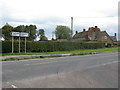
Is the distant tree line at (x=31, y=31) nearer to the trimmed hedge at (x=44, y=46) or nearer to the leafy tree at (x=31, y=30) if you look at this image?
the leafy tree at (x=31, y=30)

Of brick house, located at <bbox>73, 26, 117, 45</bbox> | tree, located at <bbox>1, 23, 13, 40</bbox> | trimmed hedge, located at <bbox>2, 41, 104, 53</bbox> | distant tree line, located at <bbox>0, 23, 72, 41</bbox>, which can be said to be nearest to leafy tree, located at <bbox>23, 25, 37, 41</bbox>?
distant tree line, located at <bbox>0, 23, 72, 41</bbox>

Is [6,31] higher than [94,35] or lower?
higher

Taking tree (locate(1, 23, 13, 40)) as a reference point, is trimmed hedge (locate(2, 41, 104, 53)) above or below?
below

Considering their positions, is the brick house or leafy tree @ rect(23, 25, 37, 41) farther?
leafy tree @ rect(23, 25, 37, 41)

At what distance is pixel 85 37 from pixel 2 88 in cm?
6198

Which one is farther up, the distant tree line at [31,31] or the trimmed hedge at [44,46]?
the distant tree line at [31,31]

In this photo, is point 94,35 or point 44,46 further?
point 94,35

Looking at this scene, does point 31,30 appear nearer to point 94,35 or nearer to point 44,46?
point 94,35

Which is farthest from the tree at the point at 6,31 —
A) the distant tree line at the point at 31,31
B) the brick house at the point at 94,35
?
the brick house at the point at 94,35

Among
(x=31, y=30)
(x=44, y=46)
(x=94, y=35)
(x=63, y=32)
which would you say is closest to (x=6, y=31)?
(x=31, y=30)

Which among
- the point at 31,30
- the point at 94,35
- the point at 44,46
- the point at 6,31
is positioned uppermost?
the point at 31,30

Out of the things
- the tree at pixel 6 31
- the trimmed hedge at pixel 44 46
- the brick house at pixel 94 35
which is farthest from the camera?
the brick house at pixel 94 35

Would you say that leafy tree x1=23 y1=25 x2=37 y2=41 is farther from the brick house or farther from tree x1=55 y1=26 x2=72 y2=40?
the brick house

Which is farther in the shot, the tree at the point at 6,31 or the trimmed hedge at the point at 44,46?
A: the tree at the point at 6,31
